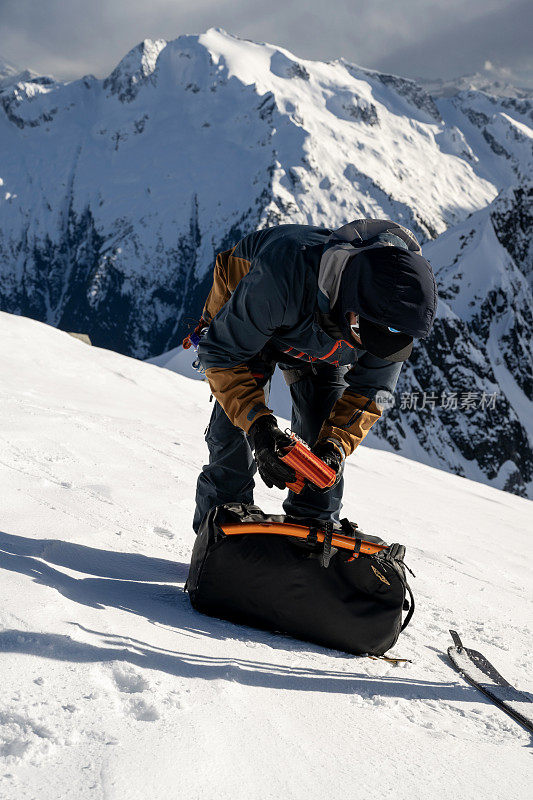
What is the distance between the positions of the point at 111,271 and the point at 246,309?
→ 635 ft

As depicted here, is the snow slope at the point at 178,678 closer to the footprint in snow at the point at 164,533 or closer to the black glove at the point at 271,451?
the footprint in snow at the point at 164,533

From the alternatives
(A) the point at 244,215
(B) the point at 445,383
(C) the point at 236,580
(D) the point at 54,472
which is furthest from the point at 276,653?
(A) the point at 244,215

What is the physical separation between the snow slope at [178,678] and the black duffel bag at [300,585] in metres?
0.09

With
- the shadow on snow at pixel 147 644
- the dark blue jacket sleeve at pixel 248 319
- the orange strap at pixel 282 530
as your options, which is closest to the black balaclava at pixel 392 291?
the dark blue jacket sleeve at pixel 248 319

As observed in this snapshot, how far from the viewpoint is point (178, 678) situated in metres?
1.96

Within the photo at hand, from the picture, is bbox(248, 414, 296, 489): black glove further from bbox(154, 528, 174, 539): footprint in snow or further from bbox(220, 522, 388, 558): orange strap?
bbox(154, 528, 174, 539): footprint in snow

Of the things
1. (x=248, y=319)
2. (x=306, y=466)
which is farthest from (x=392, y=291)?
(x=306, y=466)

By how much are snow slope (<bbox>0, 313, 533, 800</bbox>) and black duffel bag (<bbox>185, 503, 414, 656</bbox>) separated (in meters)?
0.09

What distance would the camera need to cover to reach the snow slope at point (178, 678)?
4.98 ft

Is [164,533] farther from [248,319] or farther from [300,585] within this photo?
[248,319]

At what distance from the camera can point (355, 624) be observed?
2627 millimetres

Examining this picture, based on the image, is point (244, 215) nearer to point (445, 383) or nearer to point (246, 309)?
point (445, 383)

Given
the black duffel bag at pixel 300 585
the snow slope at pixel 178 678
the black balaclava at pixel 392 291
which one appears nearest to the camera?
the snow slope at pixel 178 678

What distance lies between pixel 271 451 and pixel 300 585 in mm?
614
